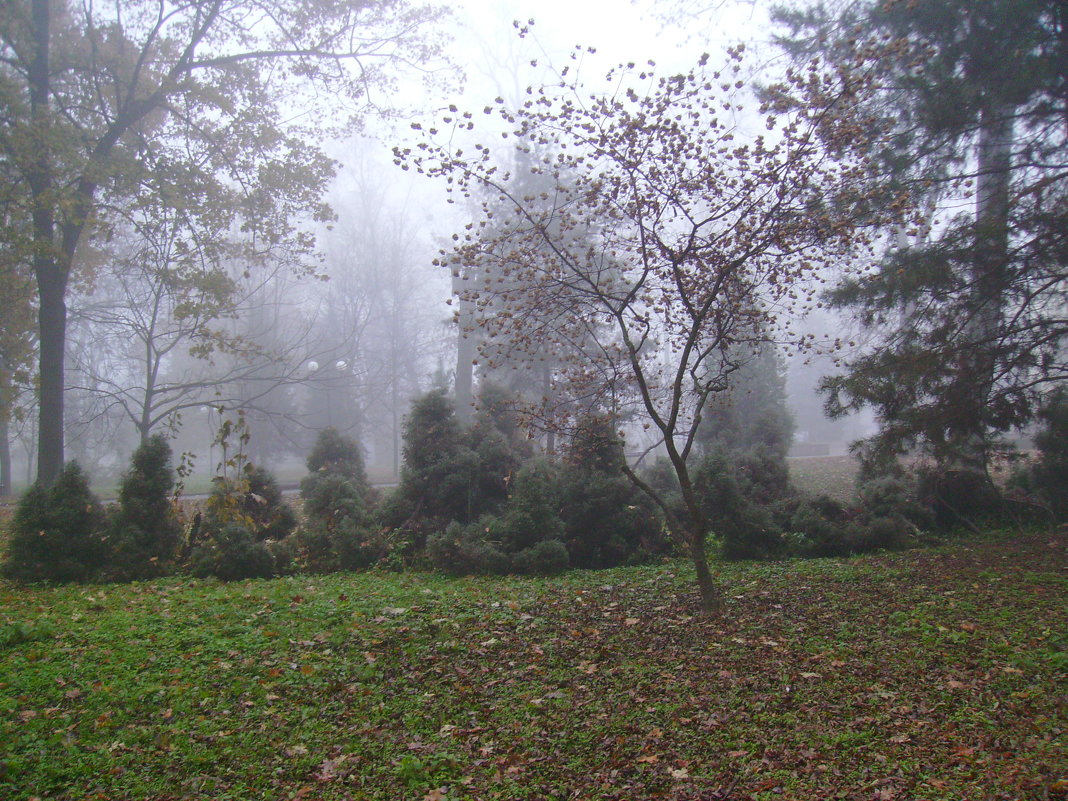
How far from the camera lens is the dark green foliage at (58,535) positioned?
834 centimetres

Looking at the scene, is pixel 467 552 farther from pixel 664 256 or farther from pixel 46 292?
pixel 46 292

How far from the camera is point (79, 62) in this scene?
1342cm

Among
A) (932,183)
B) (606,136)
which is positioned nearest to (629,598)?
(606,136)

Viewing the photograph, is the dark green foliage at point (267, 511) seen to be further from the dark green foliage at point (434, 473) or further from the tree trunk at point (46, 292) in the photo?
the tree trunk at point (46, 292)

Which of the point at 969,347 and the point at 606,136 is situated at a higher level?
the point at 606,136

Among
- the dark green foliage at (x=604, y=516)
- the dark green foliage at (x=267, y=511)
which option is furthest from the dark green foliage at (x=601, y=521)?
the dark green foliage at (x=267, y=511)

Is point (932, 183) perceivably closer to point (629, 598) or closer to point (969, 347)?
point (969, 347)

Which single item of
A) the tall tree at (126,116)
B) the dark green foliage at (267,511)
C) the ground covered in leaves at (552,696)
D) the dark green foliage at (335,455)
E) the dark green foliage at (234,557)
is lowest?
the ground covered in leaves at (552,696)

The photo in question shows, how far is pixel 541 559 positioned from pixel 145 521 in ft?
16.1

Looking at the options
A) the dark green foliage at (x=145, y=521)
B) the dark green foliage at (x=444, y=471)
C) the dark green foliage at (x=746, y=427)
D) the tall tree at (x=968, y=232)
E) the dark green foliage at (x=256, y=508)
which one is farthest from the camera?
the dark green foliage at (x=746, y=427)

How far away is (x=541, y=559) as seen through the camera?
8.23m

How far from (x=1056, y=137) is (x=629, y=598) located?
7097 mm

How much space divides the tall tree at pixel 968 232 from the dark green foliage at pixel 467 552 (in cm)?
447

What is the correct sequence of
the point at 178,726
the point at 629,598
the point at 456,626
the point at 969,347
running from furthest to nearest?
the point at 969,347, the point at 629,598, the point at 456,626, the point at 178,726
